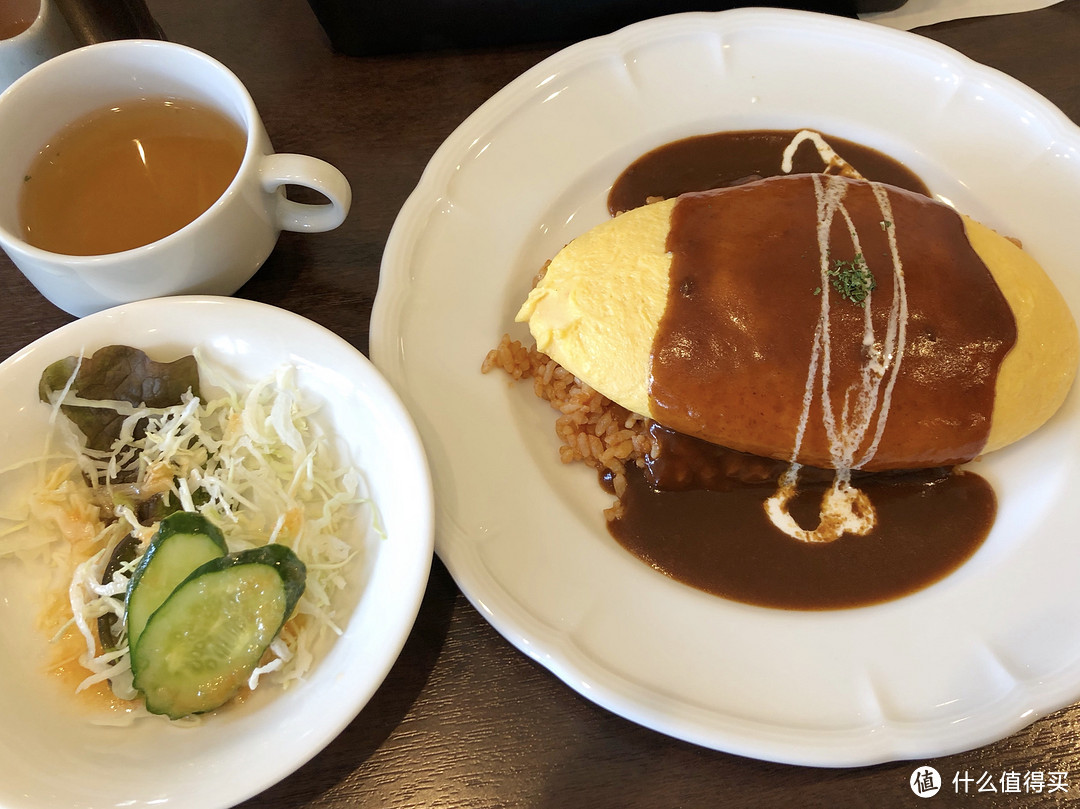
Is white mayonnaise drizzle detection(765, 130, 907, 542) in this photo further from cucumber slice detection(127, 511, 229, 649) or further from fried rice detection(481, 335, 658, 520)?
cucumber slice detection(127, 511, 229, 649)

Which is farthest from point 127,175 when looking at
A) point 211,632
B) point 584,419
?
point 584,419

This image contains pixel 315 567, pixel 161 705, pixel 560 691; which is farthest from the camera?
pixel 560 691

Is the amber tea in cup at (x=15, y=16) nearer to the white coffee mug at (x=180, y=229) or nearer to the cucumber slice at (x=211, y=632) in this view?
the white coffee mug at (x=180, y=229)

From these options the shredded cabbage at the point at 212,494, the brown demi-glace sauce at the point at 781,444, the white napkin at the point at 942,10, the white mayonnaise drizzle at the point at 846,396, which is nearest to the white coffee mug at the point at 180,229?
the shredded cabbage at the point at 212,494

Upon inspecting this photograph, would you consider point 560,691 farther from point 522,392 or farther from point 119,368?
point 119,368

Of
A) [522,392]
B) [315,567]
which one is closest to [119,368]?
[315,567]

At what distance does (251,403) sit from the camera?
1463 mm

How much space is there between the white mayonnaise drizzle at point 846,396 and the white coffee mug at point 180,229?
1138mm

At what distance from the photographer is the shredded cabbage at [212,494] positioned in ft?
4.27

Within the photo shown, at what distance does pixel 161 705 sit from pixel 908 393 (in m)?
1.61

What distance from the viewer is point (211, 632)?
1158mm

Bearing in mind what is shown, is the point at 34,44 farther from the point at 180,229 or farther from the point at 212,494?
the point at 212,494

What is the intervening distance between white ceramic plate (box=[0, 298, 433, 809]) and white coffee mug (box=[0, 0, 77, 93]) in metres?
A: 0.96

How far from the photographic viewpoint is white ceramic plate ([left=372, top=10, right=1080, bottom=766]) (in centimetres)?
133
